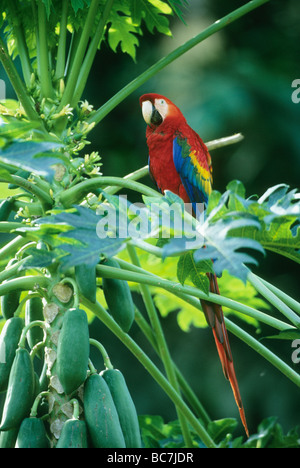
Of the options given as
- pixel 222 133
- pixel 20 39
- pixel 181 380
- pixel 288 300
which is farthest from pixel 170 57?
pixel 222 133

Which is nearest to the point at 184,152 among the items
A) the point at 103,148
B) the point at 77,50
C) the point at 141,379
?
the point at 77,50

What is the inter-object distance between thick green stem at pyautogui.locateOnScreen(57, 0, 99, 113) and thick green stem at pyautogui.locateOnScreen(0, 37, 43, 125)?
56 millimetres

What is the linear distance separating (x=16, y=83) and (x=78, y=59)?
14 cm

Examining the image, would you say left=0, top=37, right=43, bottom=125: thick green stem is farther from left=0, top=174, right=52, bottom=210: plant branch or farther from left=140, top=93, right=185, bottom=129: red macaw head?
left=140, top=93, right=185, bottom=129: red macaw head

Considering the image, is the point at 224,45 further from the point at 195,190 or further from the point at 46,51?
the point at 46,51

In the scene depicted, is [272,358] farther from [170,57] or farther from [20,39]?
[20,39]

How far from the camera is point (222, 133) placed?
2.66 m

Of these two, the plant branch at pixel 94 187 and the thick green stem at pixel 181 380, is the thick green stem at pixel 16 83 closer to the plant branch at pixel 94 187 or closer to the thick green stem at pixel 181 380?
the plant branch at pixel 94 187

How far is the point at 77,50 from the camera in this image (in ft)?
3.45

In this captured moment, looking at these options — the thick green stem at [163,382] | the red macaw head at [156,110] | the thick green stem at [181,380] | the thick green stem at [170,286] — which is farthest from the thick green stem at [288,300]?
the red macaw head at [156,110]

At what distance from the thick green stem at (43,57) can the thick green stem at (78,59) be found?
3 centimetres

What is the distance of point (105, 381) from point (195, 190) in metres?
0.72

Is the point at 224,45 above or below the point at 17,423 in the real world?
above

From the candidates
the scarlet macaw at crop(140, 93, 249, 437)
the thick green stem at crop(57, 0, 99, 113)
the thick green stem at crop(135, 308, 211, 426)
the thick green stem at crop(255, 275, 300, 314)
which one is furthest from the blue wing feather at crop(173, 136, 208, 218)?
the thick green stem at crop(255, 275, 300, 314)
